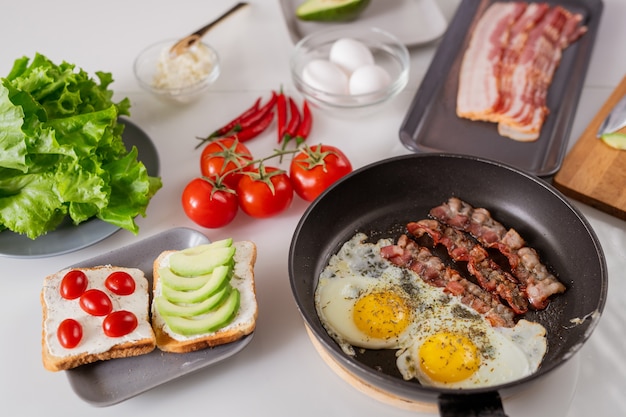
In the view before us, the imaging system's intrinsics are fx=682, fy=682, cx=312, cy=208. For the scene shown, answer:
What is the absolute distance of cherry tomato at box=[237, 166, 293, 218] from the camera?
256 centimetres

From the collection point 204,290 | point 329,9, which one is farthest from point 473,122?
point 204,290

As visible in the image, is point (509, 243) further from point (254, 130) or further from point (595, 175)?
point (254, 130)

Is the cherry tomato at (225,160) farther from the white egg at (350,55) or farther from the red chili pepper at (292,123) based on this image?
the white egg at (350,55)

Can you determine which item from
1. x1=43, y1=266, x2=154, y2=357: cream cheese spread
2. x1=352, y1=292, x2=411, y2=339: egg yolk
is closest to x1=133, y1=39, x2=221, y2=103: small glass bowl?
x1=43, y1=266, x2=154, y2=357: cream cheese spread

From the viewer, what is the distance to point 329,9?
3.38 m

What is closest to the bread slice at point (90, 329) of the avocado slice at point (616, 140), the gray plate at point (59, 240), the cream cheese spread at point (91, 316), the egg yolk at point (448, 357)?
the cream cheese spread at point (91, 316)

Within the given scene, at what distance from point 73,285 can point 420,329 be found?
3.72ft

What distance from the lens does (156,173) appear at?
276 centimetres

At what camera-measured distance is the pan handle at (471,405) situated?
179 cm

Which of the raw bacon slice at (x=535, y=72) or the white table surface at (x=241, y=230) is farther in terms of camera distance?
the raw bacon slice at (x=535, y=72)

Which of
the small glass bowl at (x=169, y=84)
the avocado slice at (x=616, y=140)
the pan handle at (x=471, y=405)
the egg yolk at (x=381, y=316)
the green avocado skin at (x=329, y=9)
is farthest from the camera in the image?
the green avocado skin at (x=329, y=9)

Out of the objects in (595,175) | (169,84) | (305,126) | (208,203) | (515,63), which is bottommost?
(595,175)

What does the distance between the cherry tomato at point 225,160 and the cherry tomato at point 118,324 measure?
685mm

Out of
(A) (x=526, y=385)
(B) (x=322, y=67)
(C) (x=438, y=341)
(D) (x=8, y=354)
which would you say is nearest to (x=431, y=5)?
(B) (x=322, y=67)
